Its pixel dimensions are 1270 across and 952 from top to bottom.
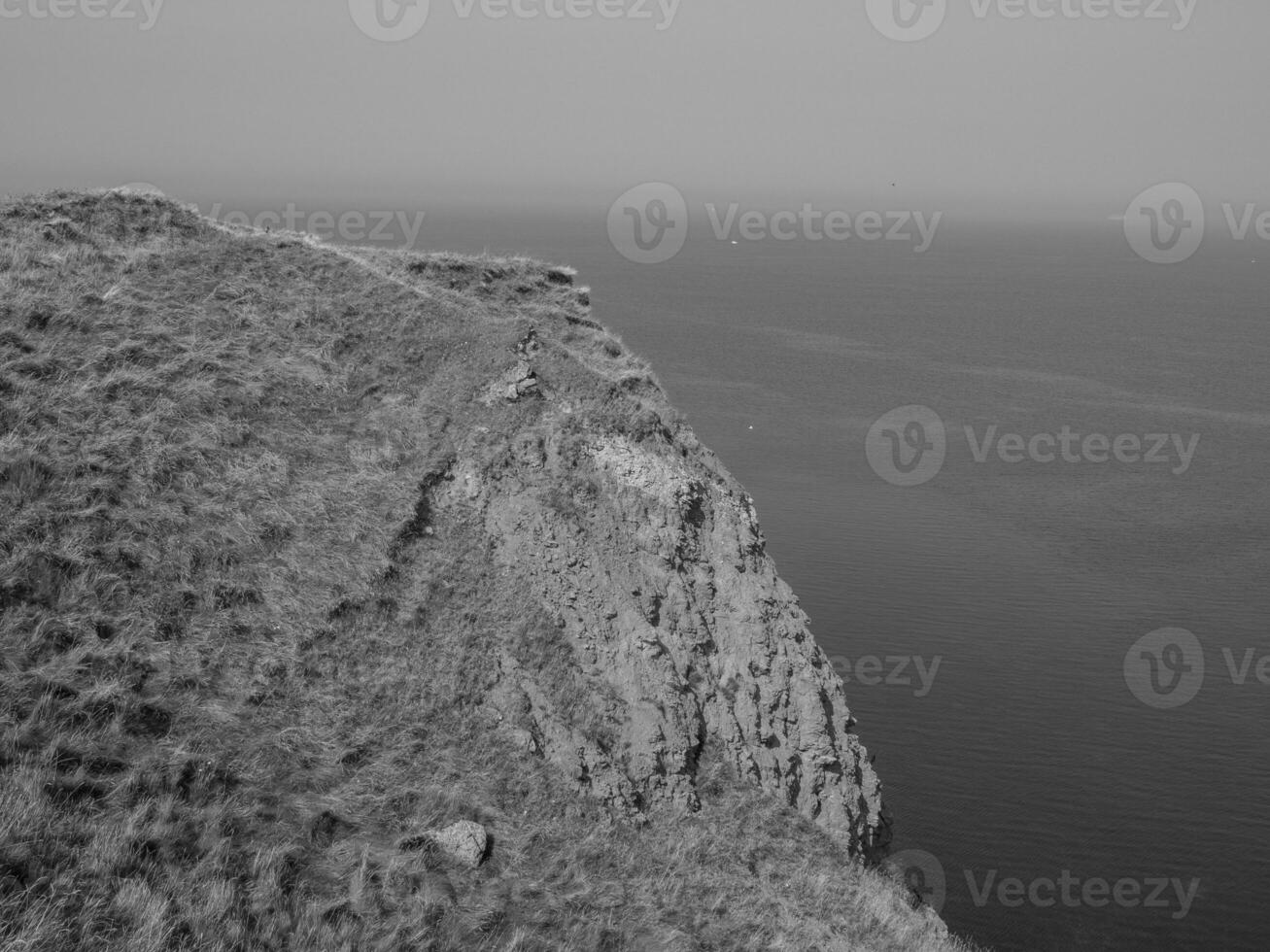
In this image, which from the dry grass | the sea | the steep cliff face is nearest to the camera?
the dry grass

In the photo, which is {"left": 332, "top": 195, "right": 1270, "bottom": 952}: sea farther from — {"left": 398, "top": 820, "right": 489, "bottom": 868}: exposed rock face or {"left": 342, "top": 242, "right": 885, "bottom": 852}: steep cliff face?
{"left": 398, "top": 820, "right": 489, "bottom": 868}: exposed rock face

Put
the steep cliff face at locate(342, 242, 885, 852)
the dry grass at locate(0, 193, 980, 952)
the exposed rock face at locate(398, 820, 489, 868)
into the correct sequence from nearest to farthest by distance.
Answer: the dry grass at locate(0, 193, 980, 952) → the exposed rock face at locate(398, 820, 489, 868) → the steep cliff face at locate(342, 242, 885, 852)

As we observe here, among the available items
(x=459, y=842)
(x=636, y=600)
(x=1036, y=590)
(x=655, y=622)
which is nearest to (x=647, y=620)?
(x=655, y=622)

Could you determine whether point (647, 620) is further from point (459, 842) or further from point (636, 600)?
point (459, 842)

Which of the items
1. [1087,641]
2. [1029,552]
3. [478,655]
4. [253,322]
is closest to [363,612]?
[478,655]

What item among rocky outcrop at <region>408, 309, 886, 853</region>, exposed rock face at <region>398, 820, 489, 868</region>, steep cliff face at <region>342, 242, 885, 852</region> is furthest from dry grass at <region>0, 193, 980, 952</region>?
rocky outcrop at <region>408, 309, 886, 853</region>

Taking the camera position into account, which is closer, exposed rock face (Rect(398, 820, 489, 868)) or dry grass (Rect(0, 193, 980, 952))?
→ dry grass (Rect(0, 193, 980, 952))
